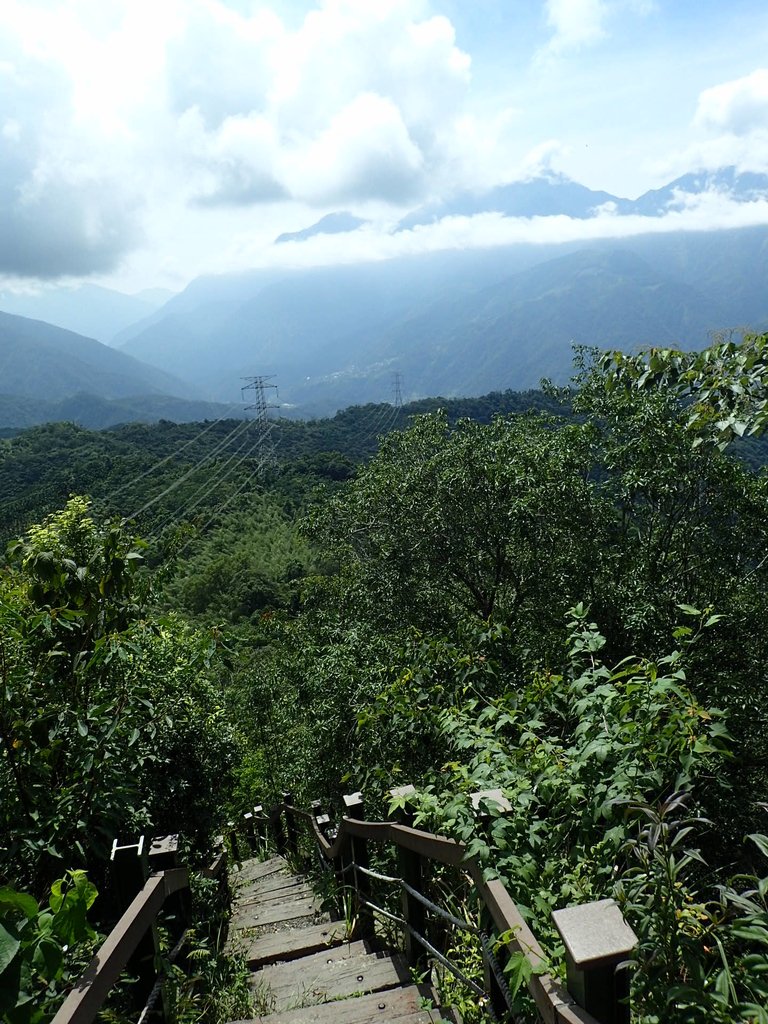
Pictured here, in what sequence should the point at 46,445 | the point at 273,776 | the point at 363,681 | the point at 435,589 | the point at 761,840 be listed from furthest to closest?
the point at 46,445
the point at 273,776
the point at 435,589
the point at 363,681
the point at 761,840

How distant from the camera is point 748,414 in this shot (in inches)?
129

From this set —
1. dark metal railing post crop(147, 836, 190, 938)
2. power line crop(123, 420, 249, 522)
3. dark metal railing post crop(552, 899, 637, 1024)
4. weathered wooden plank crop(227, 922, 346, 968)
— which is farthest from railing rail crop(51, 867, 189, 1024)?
power line crop(123, 420, 249, 522)

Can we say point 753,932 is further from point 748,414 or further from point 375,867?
point 375,867

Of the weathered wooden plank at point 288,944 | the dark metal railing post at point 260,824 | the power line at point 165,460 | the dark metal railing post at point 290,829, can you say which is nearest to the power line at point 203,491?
the power line at point 165,460

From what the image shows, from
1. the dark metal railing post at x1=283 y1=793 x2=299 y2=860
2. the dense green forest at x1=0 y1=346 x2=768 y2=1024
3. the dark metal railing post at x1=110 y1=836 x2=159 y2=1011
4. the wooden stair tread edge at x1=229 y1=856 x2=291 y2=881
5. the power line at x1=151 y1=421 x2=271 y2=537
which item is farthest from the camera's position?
the power line at x1=151 y1=421 x2=271 y2=537

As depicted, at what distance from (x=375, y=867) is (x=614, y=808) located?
3.34m

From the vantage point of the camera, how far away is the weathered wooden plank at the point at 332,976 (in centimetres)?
367

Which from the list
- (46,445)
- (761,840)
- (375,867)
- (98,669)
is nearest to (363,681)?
(375,867)

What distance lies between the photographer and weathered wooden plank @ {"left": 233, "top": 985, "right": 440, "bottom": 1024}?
10.3ft

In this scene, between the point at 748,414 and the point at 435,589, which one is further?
the point at 435,589

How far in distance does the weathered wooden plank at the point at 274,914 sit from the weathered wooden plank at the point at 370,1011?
2554 mm

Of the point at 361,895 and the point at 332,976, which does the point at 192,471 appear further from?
the point at 332,976

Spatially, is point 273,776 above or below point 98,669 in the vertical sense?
below

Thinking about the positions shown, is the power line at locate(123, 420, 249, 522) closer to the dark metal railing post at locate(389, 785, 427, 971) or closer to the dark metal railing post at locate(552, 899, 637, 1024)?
the dark metal railing post at locate(389, 785, 427, 971)
